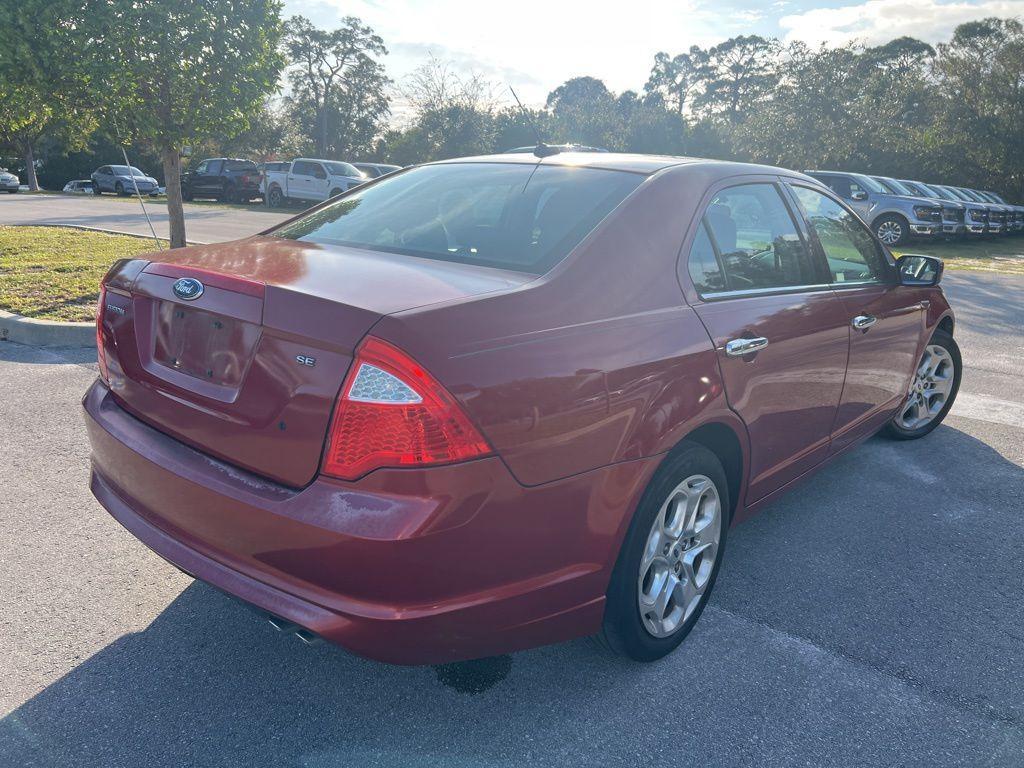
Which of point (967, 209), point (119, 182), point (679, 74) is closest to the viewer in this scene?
point (967, 209)

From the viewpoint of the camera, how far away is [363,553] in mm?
1889

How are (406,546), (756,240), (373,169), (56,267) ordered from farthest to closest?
(373,169), (56,267), (756,240), (406,546)

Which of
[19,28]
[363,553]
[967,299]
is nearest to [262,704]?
[363,553]

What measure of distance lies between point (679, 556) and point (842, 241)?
6.40 feet

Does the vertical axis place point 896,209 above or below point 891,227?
above

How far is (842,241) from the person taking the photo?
Result: 3.79 meters

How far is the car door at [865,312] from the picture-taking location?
3.62 m

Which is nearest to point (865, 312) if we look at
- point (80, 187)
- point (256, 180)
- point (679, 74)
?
point (256, 180)

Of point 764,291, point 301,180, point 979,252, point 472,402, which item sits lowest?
point 979,252

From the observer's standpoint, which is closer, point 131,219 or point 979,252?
point 131,219

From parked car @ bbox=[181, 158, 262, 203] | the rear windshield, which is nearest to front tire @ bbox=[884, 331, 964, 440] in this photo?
the rear windshield

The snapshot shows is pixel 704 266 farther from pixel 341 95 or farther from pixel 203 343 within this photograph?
pixel 341 95

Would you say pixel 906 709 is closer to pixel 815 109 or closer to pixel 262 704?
pixel 262 704

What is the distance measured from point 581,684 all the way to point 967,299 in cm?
1031
